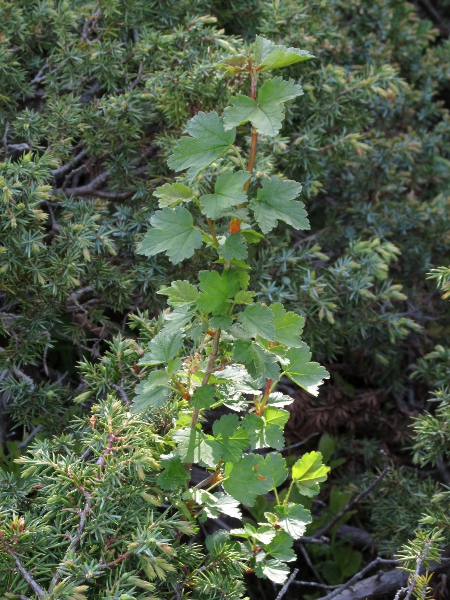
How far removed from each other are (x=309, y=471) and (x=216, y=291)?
0.59m

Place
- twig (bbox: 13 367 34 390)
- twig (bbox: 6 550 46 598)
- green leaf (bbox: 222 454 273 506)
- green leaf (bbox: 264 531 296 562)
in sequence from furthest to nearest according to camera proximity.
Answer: twig (bbox: 13 367 34 390), green leaf (bbox: 264 531 296 562), green leaf (bbox: 222 454 273 506), twig (bbox: 6 550 46 598)

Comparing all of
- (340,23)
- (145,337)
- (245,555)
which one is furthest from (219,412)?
(340,23)

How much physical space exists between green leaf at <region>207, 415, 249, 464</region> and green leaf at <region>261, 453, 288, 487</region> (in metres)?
0.14

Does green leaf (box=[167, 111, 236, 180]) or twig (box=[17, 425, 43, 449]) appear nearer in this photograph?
green leaf (box=[167, 111, 236, 180])

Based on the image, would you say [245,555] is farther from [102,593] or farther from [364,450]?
[364,450]

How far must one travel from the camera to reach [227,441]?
4.75 feet

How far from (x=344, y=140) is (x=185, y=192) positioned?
128 cm

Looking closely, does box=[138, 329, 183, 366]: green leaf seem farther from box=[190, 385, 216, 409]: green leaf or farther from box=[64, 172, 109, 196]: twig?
box=[64, 172, 109, 196]: twig

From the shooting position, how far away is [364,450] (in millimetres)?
2689

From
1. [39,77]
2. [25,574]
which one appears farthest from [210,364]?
[39,77]

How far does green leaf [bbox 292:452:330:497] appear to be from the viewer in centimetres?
167

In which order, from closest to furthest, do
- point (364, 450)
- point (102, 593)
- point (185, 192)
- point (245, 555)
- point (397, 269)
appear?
1. point (102, 593)
2. point (185, 192)
3. point (245, 555)
4. point (364, 450)
5. point (397, 269)

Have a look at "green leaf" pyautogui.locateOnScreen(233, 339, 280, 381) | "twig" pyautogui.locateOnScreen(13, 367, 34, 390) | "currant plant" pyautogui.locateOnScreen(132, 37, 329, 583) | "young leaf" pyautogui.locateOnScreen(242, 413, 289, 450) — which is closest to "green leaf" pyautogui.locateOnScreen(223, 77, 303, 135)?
"currant plant" pyautogui.locateOnScreen(132, 37, 329, 583)

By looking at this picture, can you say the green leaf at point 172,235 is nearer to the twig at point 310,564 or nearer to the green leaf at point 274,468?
the green leaf at point 274,468
